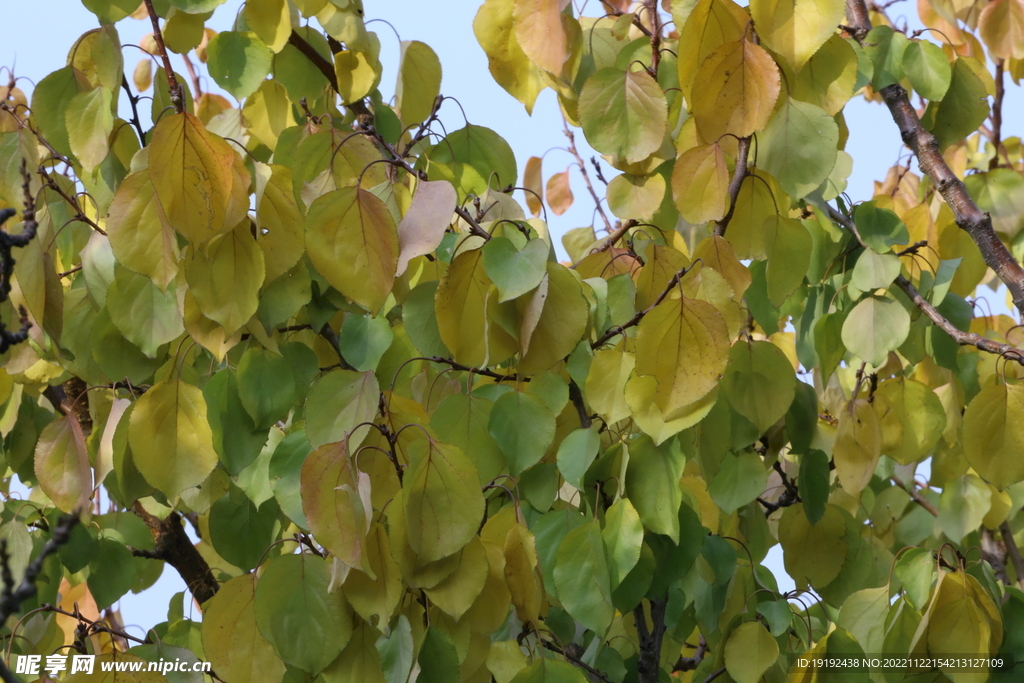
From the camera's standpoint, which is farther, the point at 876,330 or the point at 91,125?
the point at 876,330

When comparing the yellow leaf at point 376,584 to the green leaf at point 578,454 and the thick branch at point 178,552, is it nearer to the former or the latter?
the green leaf at point 578,454

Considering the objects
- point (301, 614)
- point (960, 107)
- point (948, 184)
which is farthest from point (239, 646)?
point (960, 107)

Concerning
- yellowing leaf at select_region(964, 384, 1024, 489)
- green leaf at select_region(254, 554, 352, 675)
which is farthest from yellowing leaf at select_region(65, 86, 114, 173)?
yellowing leaf at select_region(964, 384, 1024, 489)

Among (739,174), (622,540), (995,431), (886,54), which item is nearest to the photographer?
(622,540)

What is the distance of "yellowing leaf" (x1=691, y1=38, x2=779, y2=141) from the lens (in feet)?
2.62

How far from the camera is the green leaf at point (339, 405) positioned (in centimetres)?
74

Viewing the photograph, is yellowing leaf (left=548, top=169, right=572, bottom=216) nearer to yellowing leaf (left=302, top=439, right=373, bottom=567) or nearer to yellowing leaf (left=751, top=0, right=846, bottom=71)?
yellowing leaf (left=751, top=0, right=846, bottom=71)

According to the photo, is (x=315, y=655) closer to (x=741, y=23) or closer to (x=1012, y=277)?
(x=741, y=23)

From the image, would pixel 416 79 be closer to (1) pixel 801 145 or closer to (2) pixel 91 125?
(2) pixel 91 125

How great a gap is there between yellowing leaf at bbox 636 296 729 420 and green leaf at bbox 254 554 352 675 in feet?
0.98

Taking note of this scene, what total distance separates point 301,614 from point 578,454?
253 mm

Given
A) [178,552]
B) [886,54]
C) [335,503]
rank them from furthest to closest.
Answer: [178,552], [886,54], [335,503]

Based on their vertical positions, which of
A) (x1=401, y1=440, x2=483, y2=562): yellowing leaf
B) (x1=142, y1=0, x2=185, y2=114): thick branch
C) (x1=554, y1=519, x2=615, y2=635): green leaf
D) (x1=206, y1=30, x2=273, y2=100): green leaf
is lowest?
(x1=554, y1=519, x2=615, y2=635): green leaf

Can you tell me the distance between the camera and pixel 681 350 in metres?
0.73
